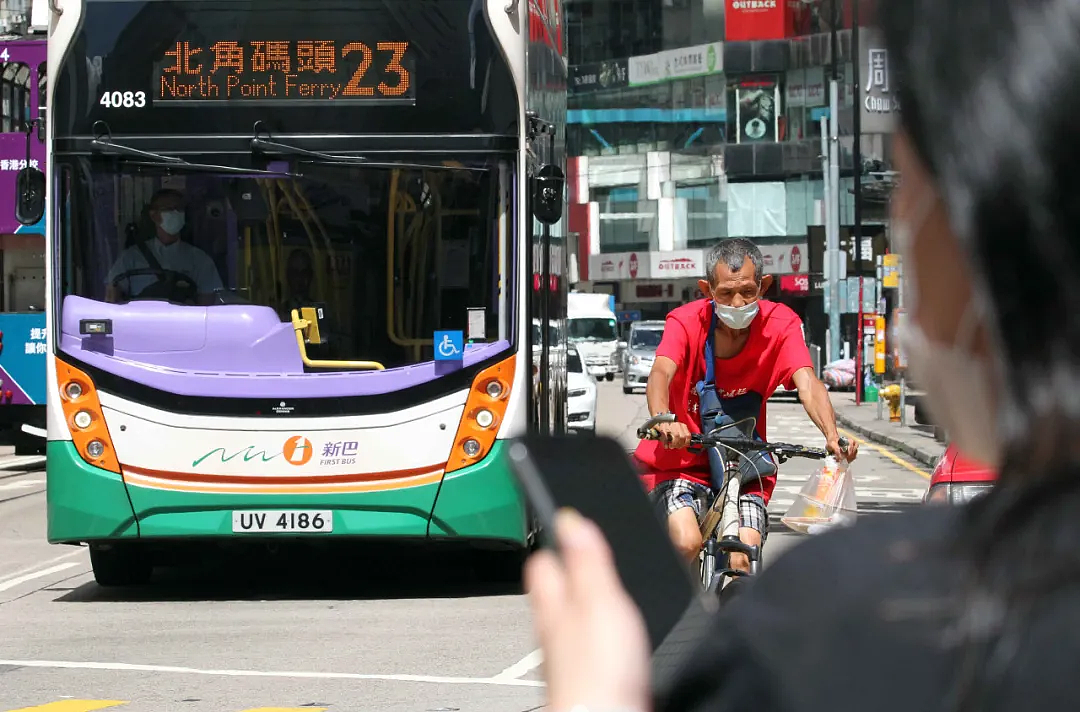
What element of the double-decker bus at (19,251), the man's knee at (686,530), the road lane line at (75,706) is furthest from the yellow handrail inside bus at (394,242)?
the double-decker bus at (19,251)

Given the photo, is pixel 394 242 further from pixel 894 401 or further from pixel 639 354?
pixel 639 354

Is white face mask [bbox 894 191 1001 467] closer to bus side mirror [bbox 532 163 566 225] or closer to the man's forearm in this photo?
the man's forearm

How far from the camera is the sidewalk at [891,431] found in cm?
2417

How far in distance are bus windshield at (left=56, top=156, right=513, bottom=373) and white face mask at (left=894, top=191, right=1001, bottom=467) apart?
338 inches

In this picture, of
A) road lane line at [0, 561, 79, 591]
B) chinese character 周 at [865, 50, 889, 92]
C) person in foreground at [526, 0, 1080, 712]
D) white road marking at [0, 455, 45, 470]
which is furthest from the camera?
white road marking at [0, 455, 45, 470]

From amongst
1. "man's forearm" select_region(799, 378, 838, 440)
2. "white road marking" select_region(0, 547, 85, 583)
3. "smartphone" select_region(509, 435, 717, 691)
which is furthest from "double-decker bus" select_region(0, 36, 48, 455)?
"smartphone" select_region(509, 435, 717, 691)

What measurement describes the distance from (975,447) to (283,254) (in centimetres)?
892

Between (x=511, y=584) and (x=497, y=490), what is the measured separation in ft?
4.18

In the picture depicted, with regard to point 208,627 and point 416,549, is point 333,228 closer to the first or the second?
point 208,627

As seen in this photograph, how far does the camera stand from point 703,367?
A: 6.49 metres

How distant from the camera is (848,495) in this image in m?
6.62

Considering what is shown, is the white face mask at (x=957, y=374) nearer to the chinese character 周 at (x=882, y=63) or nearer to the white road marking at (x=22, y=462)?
the chinese character 周 at (x=882, y=63)

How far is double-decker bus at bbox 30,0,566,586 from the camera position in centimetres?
963

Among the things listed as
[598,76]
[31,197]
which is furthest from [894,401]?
[598,76]
